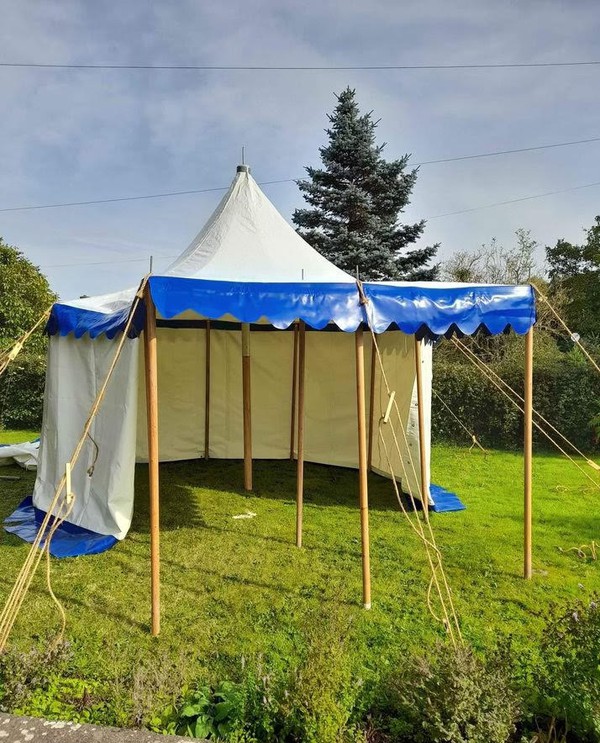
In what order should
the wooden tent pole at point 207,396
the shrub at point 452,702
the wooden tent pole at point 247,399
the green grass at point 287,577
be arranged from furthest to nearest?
the wooden tent pole at point 207,396, the wooden tent pole at point 247,399, the green grass at point 287,577, the shrub at point 452,702

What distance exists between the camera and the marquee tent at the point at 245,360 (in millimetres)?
2799

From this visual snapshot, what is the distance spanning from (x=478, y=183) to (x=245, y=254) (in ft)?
28.1

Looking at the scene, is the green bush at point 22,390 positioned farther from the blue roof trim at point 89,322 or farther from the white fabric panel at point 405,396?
the white fabric panel at point 405,396

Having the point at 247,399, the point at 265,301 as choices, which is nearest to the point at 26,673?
the point at 265,301

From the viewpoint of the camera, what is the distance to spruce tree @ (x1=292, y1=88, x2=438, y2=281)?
12.4m

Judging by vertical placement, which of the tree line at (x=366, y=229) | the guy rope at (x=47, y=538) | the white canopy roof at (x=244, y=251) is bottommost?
the guy rope at (x=47, y=538)

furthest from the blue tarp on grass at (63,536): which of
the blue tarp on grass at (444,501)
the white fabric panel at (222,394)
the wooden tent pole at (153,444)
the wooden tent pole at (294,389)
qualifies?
the wooden tent pole at (294,389)

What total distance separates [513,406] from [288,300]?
6265 mm

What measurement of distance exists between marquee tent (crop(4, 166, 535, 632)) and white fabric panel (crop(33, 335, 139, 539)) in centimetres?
1

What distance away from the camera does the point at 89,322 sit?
3.57m

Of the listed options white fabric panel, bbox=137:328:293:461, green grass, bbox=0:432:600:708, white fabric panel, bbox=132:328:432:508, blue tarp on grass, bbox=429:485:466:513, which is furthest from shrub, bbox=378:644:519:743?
white fabric panel, bbox=137:328:293:461

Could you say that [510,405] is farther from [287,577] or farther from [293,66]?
[293,66]

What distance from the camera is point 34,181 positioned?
920 cm

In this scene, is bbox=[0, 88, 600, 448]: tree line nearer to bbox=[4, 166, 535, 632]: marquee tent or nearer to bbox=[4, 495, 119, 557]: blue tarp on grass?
bbox=[4, 166, 535, 632]: marquee tent
